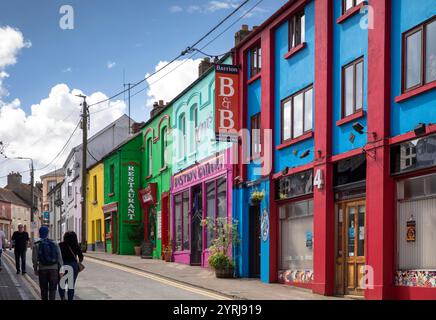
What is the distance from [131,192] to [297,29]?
20.0 meters

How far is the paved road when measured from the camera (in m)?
15.3

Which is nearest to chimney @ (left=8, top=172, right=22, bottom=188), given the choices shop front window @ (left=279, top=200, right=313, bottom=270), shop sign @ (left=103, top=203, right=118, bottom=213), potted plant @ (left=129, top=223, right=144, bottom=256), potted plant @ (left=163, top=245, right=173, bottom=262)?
shop sign @ (left=103, top=203, right=118, bottom=213)

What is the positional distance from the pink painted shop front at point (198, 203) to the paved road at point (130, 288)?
3.68m

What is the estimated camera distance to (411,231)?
13.5 m

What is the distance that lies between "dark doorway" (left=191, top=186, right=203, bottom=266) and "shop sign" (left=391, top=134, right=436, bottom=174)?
13.5 m

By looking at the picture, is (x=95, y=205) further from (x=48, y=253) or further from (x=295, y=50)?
(x=48, y=253)

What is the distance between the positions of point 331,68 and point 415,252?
17.9ft

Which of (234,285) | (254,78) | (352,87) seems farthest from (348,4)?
(234,285)

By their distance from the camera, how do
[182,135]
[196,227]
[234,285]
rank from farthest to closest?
[182,135], [196,227], [234,285]

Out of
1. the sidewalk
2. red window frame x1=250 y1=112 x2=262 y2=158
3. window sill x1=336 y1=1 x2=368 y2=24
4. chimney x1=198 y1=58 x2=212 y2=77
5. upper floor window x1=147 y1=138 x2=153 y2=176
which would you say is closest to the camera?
window sill x1=336 y1=1 x2=368 y2=24

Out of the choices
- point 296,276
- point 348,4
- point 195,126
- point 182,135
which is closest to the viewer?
point 348,4

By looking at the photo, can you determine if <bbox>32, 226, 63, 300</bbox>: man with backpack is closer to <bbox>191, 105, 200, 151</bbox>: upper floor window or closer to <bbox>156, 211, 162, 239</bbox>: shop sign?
<bbox>191, 105, 200, 151</bbox>: upper floor window
